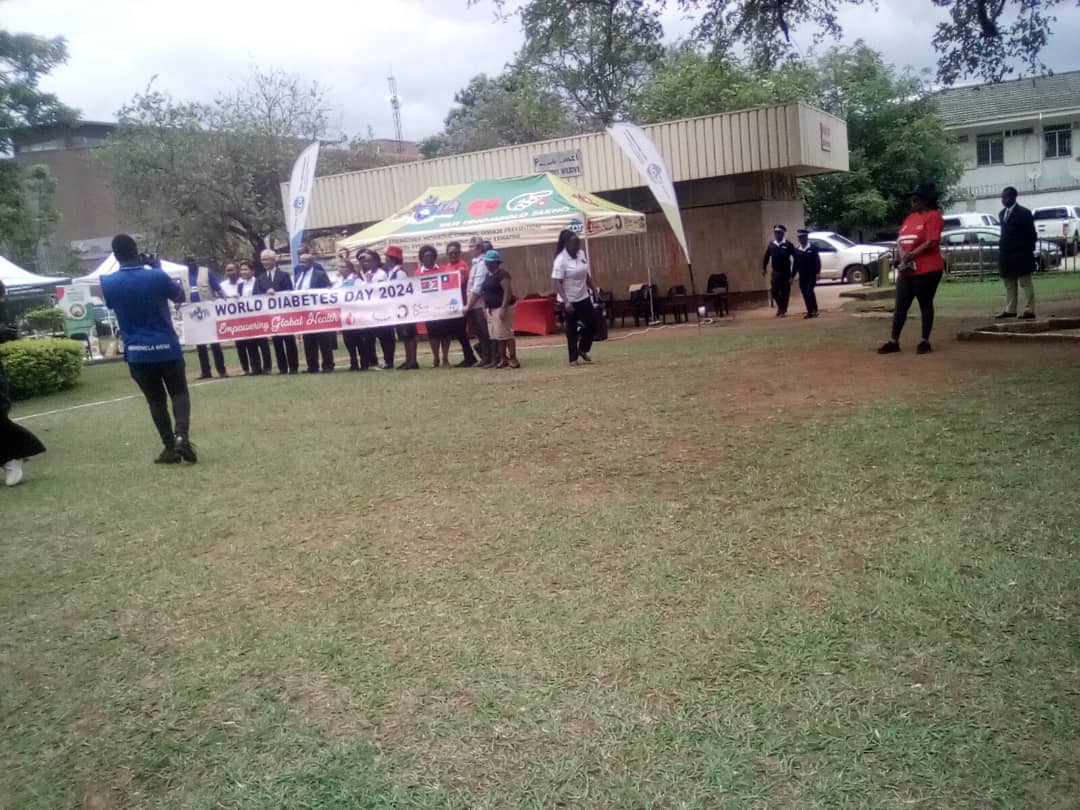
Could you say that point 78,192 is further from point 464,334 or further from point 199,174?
point 464,334

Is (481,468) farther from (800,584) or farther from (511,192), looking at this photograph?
(511,192)

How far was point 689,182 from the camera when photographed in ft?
65.2

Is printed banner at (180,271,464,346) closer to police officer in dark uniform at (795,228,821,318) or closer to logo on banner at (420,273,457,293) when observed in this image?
logo on banner at (420,273,457,293)

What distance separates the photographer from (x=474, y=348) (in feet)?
47.3

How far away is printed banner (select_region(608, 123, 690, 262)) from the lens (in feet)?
46.9

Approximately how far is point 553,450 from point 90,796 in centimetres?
441

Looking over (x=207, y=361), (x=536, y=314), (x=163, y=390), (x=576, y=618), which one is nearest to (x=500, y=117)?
(x=536, y=314)

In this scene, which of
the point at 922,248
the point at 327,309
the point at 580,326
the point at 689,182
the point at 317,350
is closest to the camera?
the point at 922,248

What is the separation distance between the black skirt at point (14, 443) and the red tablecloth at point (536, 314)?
11.5 meters

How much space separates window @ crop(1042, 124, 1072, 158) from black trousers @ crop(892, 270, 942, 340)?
3565 centimetres

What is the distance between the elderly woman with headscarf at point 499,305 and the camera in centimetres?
1186

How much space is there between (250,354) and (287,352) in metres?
0.75

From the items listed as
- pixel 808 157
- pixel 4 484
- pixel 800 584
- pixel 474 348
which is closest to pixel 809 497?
pixel 800 584

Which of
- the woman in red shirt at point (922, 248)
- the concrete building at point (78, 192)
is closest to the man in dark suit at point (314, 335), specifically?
the woman in red shirt at point (922, 248)
